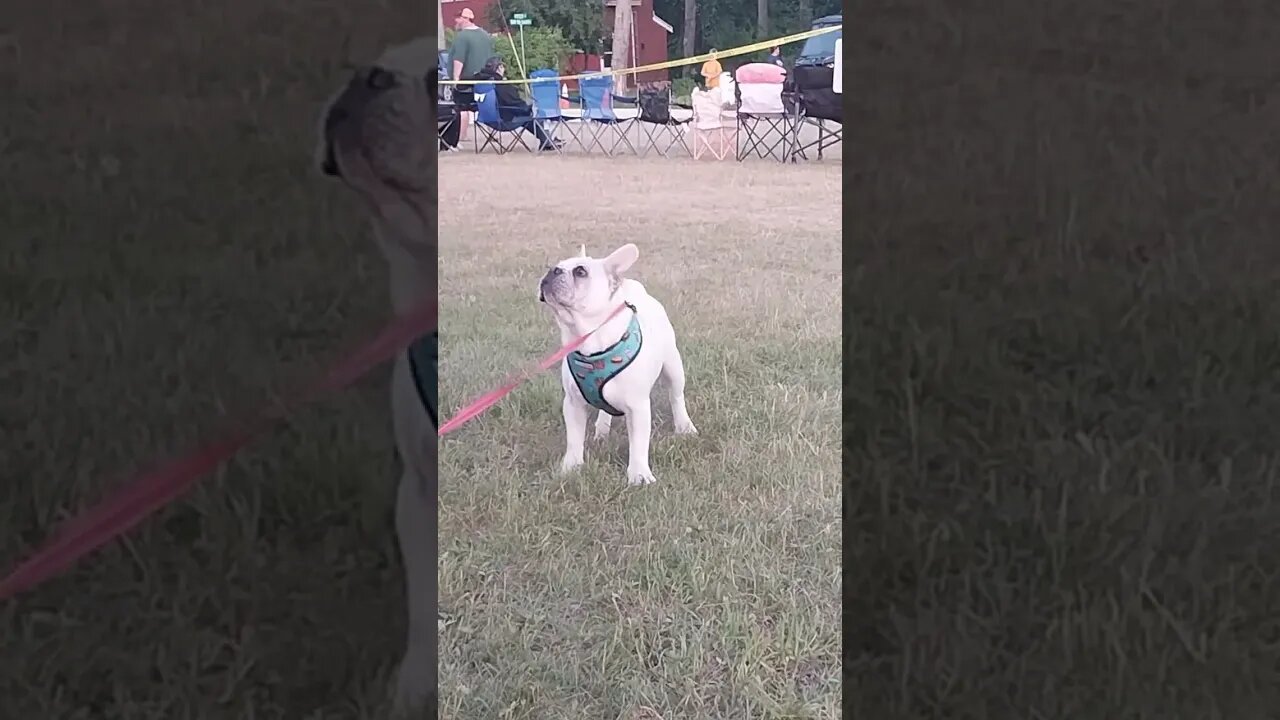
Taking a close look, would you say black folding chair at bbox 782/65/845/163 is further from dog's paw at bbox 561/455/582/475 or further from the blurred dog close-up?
the blurred dog close-up

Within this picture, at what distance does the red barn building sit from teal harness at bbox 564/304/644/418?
1.58 m

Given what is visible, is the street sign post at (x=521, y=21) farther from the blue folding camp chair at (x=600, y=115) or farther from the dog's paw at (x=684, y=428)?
the dog's paw at (x=684, y=428)

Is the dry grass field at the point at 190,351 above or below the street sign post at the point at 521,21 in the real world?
below

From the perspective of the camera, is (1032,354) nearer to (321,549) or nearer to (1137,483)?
(1137,483)

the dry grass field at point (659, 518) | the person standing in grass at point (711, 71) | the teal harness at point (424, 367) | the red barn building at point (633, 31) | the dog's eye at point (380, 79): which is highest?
the red barn building at point (633, 31)

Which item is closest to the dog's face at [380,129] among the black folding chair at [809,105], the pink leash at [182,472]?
the pink leash at [182,472]

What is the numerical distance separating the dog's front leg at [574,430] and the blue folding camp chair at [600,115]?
234 centimetres

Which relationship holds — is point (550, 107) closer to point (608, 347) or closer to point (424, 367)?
point (608, 347)

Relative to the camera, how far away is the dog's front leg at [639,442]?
5.08 feet

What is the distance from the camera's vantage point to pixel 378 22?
99 cm

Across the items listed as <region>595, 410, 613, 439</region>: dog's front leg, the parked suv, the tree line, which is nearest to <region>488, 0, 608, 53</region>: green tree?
the tree line

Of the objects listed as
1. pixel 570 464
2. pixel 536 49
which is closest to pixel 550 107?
pixel 536 49

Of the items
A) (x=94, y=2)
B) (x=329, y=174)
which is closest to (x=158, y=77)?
(x=94, y=2)

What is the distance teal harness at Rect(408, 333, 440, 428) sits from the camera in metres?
1.04
